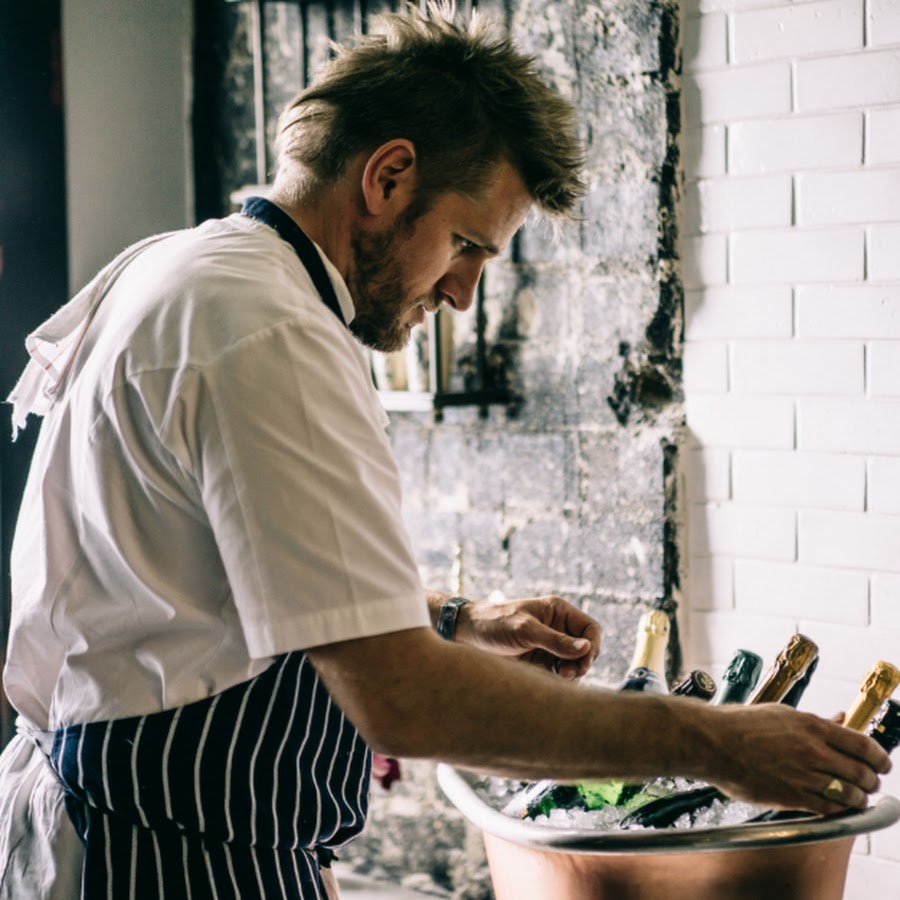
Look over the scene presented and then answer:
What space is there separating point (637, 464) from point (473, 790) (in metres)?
1.07

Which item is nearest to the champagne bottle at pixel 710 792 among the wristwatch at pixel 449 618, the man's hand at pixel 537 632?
the man's hand at pixel 537 632

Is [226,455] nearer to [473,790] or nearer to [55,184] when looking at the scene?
[473,790]

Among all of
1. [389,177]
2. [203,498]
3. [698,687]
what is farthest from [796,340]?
[203,498]

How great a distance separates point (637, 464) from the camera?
2.32 m

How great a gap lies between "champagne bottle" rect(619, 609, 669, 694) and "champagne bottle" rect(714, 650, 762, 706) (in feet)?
0.41

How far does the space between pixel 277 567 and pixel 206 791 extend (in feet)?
0.96

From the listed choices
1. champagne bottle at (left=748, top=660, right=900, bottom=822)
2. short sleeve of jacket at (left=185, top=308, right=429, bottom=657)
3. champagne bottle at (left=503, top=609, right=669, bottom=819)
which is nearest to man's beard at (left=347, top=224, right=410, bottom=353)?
short sleeve of jacket at (left=185, top=308, right=429, bottom=657)

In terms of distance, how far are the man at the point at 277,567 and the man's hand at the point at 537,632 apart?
0.32 meters

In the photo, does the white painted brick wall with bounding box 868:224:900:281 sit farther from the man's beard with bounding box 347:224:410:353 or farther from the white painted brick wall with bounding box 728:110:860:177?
the man's beard with bounding box 347:224:410:353

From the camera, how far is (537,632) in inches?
59.2

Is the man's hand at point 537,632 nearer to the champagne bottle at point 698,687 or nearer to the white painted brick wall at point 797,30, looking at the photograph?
the champagne bottle at point 698,687

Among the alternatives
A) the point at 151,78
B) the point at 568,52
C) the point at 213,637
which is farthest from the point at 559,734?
the point at 151,78

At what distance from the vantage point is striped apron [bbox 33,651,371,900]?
111 centimetres

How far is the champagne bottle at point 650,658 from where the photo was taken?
1.63 metres
